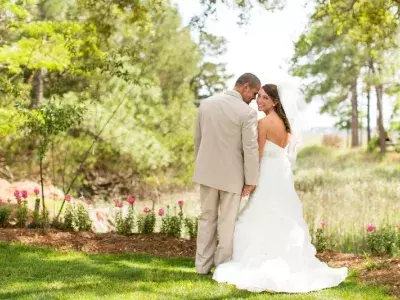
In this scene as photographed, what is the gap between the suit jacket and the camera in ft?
19.6

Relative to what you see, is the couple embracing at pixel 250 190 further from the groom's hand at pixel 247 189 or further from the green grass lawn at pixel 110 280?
the green grass lawn at pixel 110 280

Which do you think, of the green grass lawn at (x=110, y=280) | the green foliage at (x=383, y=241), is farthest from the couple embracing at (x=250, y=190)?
the green foliage at (x=383, y=241)

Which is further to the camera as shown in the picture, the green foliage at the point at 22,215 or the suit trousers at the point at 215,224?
the green foliage at the point at 22,215

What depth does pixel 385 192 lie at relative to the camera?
1357 cm

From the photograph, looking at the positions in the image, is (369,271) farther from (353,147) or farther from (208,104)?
(353,147)

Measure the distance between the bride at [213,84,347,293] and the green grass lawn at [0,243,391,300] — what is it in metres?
0.37

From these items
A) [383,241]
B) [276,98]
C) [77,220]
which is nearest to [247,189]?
[276,98]

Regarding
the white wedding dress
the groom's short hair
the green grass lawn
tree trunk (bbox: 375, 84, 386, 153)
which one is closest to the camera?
the green grass lawn

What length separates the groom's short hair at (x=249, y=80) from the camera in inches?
238

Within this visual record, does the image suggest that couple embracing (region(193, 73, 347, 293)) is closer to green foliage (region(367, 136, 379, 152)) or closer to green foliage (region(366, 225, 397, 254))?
green foliage (region(366, 225, 397, 254))

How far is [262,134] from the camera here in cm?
614

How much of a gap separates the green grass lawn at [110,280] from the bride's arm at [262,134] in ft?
4.88

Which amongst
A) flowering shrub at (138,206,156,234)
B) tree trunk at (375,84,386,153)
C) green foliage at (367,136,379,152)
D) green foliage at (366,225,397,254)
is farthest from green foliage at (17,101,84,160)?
green foliage at (367,136,379,152)

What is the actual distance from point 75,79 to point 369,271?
15.1 meters
